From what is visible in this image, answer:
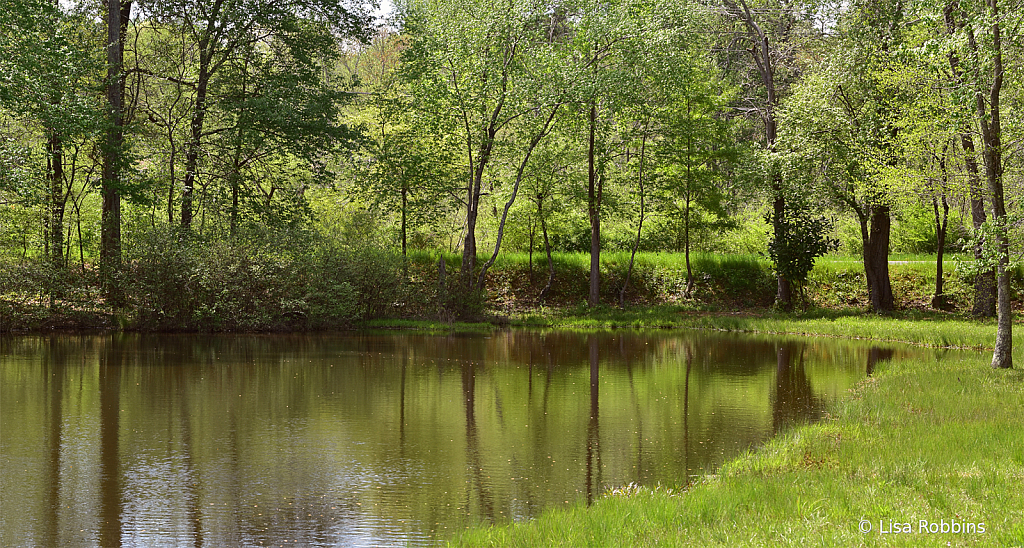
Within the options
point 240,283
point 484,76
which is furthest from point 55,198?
point 484,76

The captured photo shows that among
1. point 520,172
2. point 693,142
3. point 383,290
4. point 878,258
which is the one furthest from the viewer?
point 693,142

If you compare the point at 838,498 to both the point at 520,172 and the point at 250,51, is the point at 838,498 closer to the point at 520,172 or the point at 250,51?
the point at 520,172

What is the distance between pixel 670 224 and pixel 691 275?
2.34 metres

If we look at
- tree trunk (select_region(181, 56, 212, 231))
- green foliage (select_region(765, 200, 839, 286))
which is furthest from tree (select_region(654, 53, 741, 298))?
tree trunk (select_region(181, 56, 212, 231))

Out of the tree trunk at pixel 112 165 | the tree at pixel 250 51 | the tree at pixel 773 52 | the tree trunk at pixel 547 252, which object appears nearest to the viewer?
the tree trunk at pixel 112 165

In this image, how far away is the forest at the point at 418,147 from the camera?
24.5 m

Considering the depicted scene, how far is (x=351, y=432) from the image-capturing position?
1101 cm

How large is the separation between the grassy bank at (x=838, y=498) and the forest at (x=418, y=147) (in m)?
13.0

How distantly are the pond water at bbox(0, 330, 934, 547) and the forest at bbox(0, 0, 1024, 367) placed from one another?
5.18m

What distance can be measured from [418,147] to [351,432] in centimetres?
2238

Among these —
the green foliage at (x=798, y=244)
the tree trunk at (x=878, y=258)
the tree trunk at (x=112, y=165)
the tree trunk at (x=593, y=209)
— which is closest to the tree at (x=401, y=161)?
the tree trunk at (x=593, y=209)

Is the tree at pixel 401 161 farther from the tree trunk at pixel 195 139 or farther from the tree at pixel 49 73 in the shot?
the tree at pixel 49 73

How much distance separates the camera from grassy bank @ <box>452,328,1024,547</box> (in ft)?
18.8

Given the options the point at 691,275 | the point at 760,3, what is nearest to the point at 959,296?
the point at 691,275
